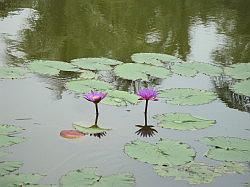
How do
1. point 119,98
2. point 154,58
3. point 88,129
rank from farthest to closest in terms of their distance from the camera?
point 154,58 → point 119,98 → point 88,129

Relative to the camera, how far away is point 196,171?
7.58 ft

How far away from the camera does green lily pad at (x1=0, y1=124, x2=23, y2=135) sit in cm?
257

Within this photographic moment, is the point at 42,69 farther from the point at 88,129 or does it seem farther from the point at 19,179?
the point at 19,179

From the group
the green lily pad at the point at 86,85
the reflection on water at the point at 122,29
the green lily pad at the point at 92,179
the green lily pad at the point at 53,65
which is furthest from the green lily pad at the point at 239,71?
the green lily pad at the point at 92,179

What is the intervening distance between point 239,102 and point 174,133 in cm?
78

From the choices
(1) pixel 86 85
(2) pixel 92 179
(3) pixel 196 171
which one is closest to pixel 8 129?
(2) pixel 92 179

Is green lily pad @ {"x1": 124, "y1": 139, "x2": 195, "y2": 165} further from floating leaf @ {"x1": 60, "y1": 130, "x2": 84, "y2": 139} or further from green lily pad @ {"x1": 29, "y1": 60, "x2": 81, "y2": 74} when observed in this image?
green lily pad @ {"x1": 29, "y1": 60, "x2": 81, "y2": 74}

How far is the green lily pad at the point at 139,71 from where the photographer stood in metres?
3.52

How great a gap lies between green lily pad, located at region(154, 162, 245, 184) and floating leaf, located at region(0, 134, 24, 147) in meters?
0.78

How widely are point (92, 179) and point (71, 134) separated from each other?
0.53 m

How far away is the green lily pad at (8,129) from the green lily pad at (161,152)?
2.11 ft

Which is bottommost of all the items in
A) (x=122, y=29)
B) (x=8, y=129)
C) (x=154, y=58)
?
(x=8, y=129)

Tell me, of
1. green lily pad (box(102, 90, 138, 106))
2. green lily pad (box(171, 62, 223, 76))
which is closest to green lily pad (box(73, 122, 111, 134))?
green lily pad (box(102, 90, 138, 106))

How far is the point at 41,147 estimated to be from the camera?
248cm
